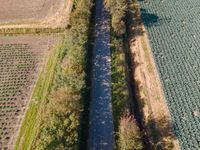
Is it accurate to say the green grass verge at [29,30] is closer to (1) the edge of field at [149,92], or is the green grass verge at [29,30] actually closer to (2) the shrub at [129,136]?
(1) the edge of field at [149,92]

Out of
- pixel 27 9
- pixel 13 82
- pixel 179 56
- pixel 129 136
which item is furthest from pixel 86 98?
pixel 27 9

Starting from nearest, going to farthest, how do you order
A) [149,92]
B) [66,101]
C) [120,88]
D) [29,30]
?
[66,101] → [149,92] → [120,88] → [29,30]

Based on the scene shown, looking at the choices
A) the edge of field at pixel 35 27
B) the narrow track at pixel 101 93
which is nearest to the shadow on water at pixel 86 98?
the narrow track at pixel 101 93

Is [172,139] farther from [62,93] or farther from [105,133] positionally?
[62,93]

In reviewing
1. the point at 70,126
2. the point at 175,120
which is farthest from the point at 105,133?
the point at 175,120

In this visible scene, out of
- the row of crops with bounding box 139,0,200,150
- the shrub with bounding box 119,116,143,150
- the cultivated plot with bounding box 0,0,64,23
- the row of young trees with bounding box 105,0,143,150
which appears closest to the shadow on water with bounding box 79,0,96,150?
the row of young trees with bounding box 105,0,143,150

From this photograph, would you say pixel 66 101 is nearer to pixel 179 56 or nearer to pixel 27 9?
pixel 179 56
